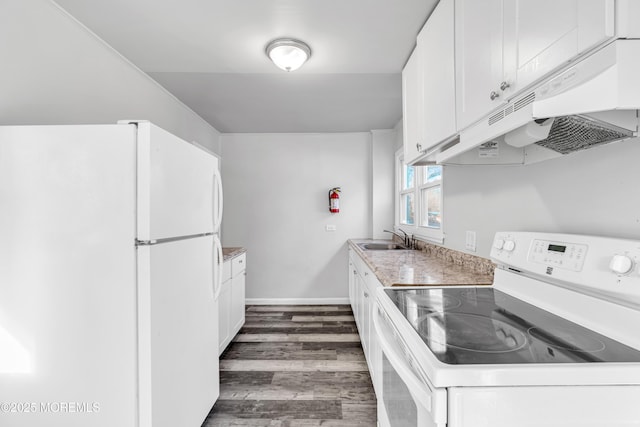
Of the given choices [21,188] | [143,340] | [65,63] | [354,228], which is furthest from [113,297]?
[354,228]

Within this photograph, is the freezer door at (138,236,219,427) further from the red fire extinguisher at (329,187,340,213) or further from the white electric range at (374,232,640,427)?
the red fire extinguisher at (329,187,340,213)

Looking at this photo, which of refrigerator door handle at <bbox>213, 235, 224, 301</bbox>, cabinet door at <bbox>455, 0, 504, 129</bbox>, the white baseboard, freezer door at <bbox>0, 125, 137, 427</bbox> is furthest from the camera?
the white baseboard

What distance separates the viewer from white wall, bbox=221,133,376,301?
413 centimetres

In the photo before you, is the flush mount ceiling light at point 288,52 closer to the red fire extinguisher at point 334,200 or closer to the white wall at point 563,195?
the white wall at point 563,195

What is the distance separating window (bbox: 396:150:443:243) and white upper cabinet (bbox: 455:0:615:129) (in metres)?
1.27

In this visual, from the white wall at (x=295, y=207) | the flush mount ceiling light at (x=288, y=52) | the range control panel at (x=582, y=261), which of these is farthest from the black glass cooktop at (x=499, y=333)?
the white wall at (x=295, y=207)

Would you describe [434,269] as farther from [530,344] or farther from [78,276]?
[78,276]

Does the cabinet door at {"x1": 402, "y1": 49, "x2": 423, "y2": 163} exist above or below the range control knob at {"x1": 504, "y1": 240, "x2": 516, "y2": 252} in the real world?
above

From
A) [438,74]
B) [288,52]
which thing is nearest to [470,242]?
[438,74]

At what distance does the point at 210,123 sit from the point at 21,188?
275 cm

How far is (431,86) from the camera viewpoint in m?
1.65

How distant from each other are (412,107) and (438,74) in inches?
17.2

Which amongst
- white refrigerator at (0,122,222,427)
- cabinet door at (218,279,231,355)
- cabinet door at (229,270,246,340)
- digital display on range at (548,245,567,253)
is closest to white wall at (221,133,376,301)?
cabinet door at (229,270,246,340)

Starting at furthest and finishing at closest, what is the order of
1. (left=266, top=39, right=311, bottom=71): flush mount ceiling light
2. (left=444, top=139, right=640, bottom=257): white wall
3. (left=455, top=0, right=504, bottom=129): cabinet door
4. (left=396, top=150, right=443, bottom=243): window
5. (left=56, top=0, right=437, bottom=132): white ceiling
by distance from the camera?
(left=396, top=150, right=443, bottom=243): window
(left=266, top=39, right=311, bottom=71): flush mount ceiling light
(left=56, top=0, right=437, bottom=132): white ceiling
(left=455, top=0, right=504, bottom=129): cabinet door
(left=444, top=139, right=640, bottom=257): white wall
